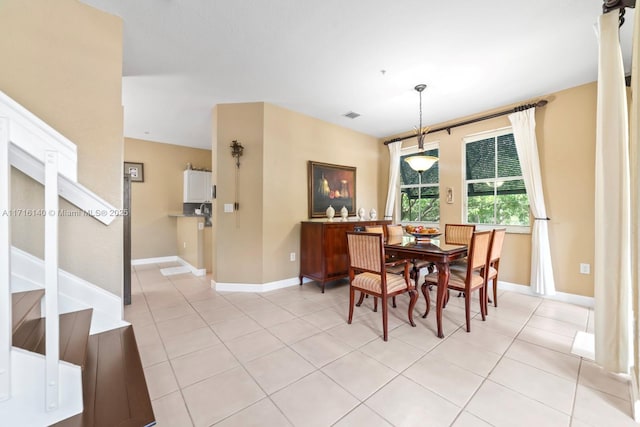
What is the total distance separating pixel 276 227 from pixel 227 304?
1215 mm

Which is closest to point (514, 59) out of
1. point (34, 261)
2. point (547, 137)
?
point (547, 137)

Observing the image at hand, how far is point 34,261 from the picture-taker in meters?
1.59

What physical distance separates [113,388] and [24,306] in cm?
64

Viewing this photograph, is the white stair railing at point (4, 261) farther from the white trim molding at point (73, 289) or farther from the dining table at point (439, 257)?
the dining table at point (439, 257)

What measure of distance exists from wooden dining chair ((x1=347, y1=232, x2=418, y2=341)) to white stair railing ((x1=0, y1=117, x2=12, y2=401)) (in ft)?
6.92

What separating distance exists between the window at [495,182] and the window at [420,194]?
52 centimetres

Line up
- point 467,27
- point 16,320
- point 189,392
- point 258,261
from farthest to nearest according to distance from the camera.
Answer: point 258,261 < point 467,27 < point 189,392 < point 16,320

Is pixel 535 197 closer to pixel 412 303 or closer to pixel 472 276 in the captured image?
pixel 472 276

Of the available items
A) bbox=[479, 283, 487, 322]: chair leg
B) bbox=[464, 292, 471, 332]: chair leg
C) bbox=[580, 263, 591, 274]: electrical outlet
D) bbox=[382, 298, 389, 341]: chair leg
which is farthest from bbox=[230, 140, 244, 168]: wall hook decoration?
bbox=[580, 263, 591, 274]: electrical outlet

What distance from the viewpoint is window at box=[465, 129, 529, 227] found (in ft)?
11.6

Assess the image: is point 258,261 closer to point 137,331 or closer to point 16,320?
point 137,331

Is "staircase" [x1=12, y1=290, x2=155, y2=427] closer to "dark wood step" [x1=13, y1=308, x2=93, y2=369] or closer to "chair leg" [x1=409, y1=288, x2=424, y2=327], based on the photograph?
"dark wood step" [x1=13, y1=308, x2=93, y2=369]

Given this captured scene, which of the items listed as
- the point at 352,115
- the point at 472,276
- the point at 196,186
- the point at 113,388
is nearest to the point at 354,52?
the point at 352,115

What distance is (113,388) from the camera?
4.30 feet
